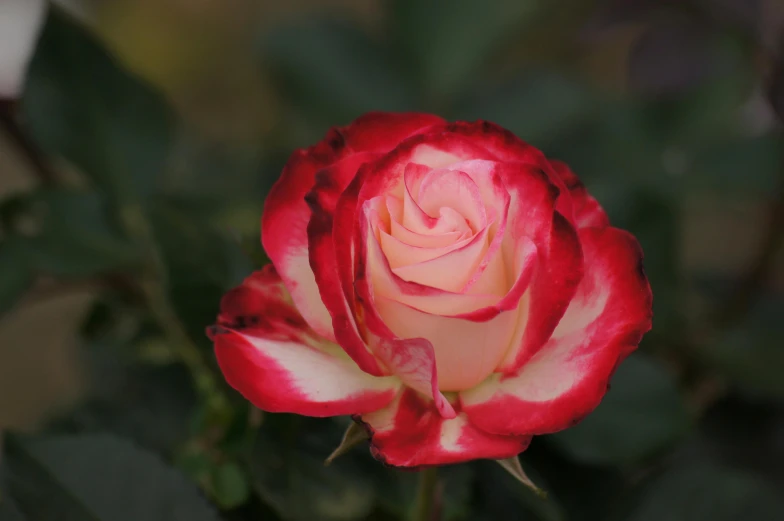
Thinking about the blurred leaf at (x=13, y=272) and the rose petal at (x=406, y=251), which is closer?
the rose petal at (x=406, y=251)

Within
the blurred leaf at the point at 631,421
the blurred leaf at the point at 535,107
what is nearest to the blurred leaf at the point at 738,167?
the blurred leaf at the point at 535,107

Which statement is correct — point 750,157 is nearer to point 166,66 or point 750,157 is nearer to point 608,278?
point 608,278

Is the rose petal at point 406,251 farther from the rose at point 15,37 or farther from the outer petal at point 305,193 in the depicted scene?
the rose at point 15,37

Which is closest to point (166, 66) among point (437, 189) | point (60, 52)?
point (60, 52)

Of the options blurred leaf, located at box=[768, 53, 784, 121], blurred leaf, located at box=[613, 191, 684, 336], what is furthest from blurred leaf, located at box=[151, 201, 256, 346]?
blurred leaf, located at box=[768, 53, 784, 121]

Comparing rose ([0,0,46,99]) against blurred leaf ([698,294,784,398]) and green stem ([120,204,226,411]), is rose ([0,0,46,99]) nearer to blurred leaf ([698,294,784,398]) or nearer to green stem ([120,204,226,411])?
green stem ([120,204,226,411])

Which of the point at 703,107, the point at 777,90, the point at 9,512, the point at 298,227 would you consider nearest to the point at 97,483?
the point at 9,512
